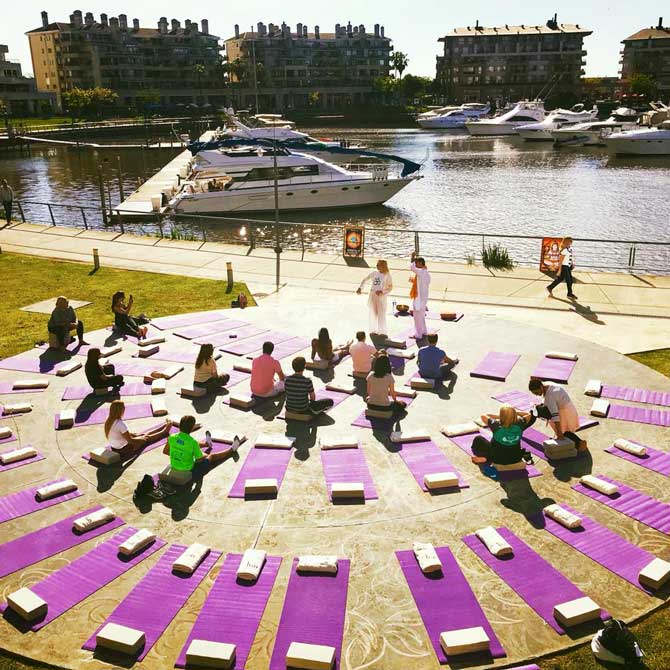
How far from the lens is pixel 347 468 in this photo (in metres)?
10.6

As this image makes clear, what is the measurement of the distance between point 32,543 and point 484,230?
36.4 metres

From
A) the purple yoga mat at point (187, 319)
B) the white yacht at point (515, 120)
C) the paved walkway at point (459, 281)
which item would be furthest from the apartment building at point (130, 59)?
the purple yoga mat at point (187, 319)

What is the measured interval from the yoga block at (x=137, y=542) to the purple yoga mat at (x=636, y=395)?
9302 mm

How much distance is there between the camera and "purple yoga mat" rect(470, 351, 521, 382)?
46.1 feet

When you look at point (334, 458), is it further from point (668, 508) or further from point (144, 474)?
point (668, 508)

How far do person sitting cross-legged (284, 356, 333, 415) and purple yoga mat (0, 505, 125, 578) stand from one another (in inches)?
155

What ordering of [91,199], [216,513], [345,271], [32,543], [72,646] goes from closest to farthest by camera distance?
[72,646]
[32,543]
[216,513]
[345,271]
[91,199]

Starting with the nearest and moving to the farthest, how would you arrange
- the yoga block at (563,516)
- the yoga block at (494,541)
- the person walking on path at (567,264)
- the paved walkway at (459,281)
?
the yoga block at (494,541) → the yoga block at (563,516) → the paved walkway at (459,281) → the person walking on path at (567,264)

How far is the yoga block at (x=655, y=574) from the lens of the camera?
780cm

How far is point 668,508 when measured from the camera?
935 centimetres

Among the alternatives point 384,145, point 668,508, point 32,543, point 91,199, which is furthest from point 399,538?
point 384,145

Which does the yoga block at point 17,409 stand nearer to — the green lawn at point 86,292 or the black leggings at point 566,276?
the green lawn at point 86,292

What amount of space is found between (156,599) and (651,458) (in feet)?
26.7

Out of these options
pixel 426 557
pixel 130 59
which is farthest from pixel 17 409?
pixel 130 59
